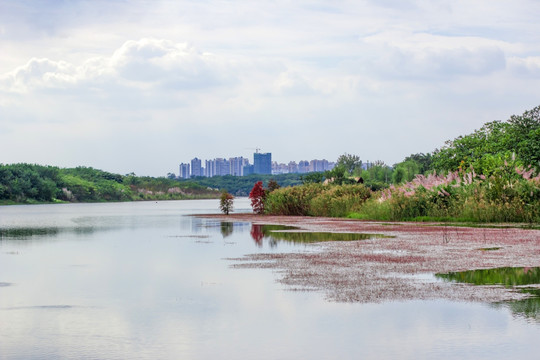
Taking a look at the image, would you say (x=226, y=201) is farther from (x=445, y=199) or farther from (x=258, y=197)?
(x=445, y=199)

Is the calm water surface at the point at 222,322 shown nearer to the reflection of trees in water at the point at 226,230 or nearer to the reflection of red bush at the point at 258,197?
the reflection of trees in water at the point at 226,230

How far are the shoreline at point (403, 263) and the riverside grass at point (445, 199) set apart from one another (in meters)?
5.71

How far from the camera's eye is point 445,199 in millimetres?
33062

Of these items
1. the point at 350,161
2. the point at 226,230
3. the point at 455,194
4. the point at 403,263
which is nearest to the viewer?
the point at 403,263

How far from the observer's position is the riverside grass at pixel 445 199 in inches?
1145

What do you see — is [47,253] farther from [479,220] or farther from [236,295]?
[479,220]

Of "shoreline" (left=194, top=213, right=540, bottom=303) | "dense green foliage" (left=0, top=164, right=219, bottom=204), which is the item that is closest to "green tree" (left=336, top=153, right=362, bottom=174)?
"dense green foliage" (left=0, top=164, right=219, bottom=204)

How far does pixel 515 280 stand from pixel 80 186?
456 ft

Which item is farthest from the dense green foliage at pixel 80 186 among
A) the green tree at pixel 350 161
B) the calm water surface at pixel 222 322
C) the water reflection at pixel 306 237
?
the calm water surface at pixel 222 322

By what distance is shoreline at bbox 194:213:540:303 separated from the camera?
10.9 meters

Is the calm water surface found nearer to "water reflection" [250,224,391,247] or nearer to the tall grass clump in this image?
"water reflection" [250,224,391,247]

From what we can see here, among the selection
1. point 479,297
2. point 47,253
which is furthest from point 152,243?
point 479,297

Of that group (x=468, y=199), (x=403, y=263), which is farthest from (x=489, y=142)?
(x=403, y=263)

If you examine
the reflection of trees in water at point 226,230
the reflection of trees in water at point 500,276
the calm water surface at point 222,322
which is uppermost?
the reflection of trees in water at point 500,276
